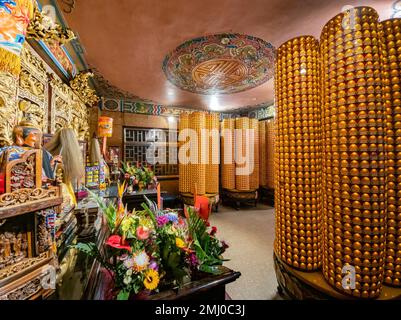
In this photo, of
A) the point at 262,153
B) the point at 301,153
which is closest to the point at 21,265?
the point at 301,153

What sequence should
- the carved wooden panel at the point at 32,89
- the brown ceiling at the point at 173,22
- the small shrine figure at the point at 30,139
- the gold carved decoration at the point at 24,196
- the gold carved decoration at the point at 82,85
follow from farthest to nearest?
the gold carved decoration at the point at 82,85
the brown ceiling at the point at 173,22
the carved wooden panel at the point at 32,89
the small shrine figure at the point at 30,139
the gold carved decoration at the point at 24,196

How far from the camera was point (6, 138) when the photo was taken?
147cm

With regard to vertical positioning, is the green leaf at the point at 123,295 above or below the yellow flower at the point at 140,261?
below

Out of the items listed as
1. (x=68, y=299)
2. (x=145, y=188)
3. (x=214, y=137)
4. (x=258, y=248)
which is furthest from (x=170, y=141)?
(x=68, y=299)

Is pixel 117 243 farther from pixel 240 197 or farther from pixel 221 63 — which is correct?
pixel 240 197

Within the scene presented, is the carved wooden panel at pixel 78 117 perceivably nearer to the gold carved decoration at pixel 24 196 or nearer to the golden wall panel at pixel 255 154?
the gold carved decoration at pixel 24 196

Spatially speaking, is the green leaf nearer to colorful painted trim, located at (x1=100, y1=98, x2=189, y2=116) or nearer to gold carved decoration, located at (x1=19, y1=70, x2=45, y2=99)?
gold carved decoration, located at (x1=19, y1=70, x2=45, y2=99)

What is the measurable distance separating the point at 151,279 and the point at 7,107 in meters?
1.91

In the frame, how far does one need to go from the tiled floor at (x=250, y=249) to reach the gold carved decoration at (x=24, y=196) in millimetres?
2189

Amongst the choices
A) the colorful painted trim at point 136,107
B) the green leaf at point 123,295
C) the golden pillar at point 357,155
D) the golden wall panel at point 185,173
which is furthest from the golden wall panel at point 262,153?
the green leaf at point 123,295

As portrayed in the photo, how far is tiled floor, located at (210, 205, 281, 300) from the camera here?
7.08ft

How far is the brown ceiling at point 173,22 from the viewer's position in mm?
1955

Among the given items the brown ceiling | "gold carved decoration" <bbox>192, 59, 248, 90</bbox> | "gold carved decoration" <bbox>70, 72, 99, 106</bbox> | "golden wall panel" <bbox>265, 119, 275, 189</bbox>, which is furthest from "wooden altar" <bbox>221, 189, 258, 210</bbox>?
"gold carved decoration" <bbox>70, 72, 99, 106</bbox>
